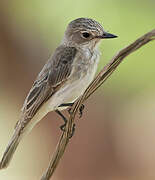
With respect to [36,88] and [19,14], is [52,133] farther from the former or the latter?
[36,88]

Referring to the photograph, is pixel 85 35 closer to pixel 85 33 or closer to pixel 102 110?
pixel 85 33

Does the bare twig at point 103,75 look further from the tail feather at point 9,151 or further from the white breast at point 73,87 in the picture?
the white breast at point 73,87

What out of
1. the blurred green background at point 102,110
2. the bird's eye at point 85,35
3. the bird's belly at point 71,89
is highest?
the bird's eye at point 85,35

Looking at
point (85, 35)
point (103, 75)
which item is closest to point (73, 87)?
point (85, 35)

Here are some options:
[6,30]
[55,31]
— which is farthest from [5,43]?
[55,31]

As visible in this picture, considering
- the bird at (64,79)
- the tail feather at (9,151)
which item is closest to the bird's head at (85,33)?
the bird at (64,79)

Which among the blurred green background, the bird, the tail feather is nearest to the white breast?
the bird

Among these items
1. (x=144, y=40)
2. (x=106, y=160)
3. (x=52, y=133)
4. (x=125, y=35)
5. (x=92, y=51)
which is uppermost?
(x=144, y=40)
